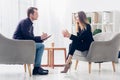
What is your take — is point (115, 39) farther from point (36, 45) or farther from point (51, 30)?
point (51, 30)

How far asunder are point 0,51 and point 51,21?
3718 millimetres

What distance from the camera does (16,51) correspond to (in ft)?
15.8

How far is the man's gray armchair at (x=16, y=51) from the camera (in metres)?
4.79

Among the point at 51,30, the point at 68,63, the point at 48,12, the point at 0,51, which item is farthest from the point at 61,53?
the point at 0,51

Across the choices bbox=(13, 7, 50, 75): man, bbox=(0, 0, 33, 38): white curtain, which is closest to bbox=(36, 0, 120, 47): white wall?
bbox=(0, 0, 33, 38): white curtain

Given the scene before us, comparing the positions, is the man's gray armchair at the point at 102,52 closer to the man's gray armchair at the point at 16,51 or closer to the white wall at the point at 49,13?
the man's gray armchair at the point at 16,51

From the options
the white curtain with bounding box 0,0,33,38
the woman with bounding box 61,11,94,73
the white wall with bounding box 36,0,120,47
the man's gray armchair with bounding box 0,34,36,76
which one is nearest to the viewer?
the man's gray armchair with bounding box 0,34,36,76

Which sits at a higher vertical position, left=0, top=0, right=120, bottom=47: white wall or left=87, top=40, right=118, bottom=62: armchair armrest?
left=0, top=0, right=120, bottom=47: white wall

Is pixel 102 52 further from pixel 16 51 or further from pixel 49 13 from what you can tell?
pixel 49 13

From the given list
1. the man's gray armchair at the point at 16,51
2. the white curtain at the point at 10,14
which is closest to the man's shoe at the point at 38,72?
the man's gray armchair at the point at 16,51

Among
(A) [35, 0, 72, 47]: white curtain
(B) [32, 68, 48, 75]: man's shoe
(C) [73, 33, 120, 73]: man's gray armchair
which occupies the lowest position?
(B) [32, 68, 48, 75]: man's shoe

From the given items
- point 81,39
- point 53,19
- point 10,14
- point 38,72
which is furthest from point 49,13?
point 38,72

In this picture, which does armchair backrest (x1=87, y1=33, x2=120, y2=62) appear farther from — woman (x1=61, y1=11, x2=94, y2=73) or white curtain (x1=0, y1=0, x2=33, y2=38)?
white curtain (x1=0, y1=0, x2=33, y2=38)

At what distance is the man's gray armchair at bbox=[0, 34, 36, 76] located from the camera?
479cm
